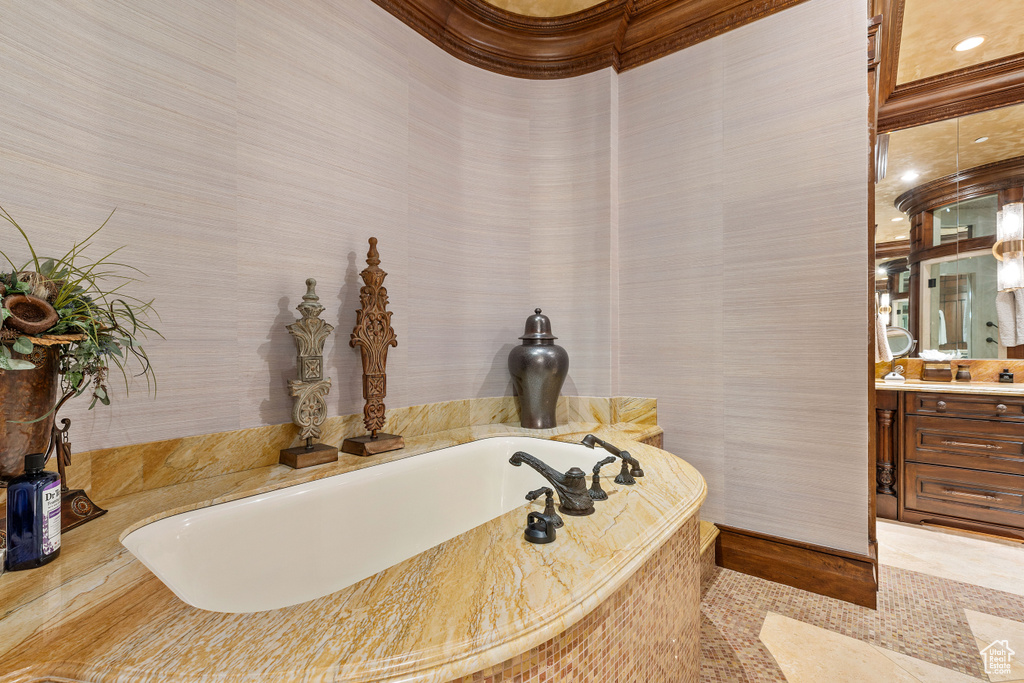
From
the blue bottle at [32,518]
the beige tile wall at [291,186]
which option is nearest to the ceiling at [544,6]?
the beige tile wall at [291,186]

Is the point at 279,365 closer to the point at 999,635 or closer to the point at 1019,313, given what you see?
the point at 999,635

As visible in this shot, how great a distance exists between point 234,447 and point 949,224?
3.99 meters

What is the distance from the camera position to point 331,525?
52.6 inches

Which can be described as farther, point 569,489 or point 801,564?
point 801,564

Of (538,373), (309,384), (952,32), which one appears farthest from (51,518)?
(952,32)

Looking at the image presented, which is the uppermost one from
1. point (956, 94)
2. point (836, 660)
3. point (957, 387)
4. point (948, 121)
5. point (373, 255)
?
point (956, 94)

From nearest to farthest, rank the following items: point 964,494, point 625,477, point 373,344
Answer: point 625,477
point 373,344
point 964,494

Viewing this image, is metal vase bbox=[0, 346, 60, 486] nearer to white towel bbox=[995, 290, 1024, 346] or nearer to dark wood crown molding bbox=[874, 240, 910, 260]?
dark wood crown molding bbox=[874, 240, 910, 260]

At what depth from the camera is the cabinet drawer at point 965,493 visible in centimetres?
233

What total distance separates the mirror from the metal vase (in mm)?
3913

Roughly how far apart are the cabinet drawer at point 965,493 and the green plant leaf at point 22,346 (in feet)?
12.0

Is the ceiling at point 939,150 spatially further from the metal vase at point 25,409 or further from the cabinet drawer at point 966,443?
the metal vase at point 25,409

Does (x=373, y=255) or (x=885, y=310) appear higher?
(x=373, y=255)

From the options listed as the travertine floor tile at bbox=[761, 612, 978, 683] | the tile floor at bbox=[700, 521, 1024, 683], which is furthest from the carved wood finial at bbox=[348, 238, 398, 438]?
the travertine floor tile at bbox=[761, 612, 978, 683]
